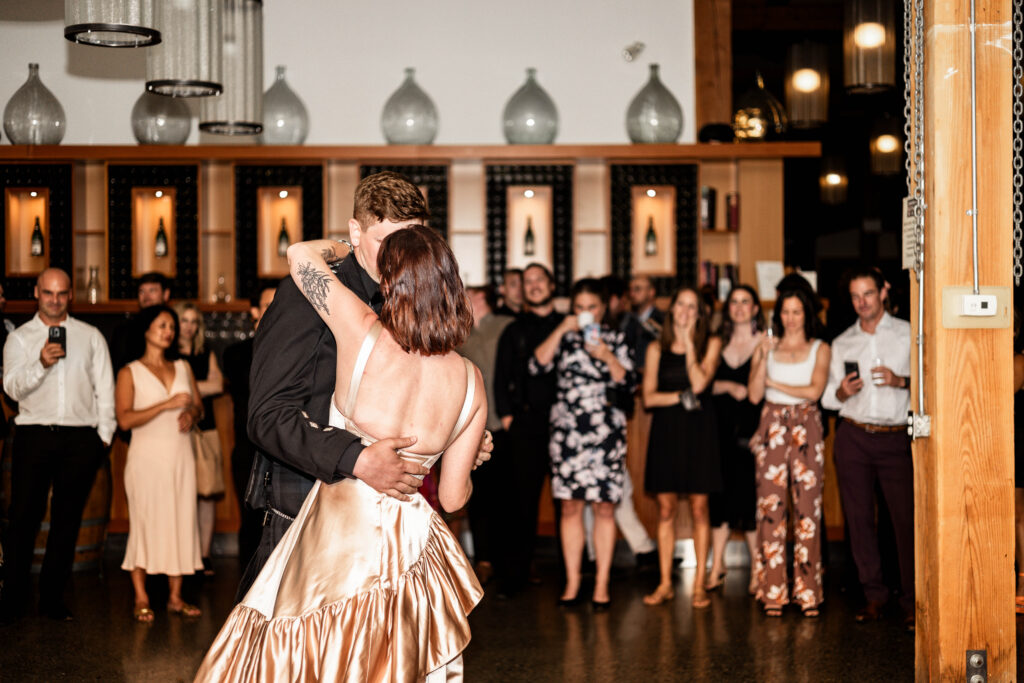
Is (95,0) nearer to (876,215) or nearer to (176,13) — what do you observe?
(176,13)

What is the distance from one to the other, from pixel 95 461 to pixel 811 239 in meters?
11.3

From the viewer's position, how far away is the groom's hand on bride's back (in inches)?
88.3

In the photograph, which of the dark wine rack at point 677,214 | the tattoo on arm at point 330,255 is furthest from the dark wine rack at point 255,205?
the tattoo on arm at point 330,255

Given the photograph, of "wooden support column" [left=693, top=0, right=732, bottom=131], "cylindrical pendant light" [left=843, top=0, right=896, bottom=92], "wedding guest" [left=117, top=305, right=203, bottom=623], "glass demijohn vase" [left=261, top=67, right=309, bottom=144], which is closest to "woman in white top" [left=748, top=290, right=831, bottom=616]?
"cylindrical pendant light" [left=843, top=0, right=896, bottom=92]

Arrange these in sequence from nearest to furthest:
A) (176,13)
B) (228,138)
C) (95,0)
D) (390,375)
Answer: (390,375) < (95,0) < (176,13) < (228,138)

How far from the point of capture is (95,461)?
5.45 meters

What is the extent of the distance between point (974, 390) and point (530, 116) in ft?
16.2

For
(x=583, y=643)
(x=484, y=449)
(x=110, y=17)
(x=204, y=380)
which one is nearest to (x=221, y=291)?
(x=204, y=380)

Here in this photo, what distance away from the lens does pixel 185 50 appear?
17.3 ft

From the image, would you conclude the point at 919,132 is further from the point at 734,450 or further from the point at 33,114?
the point at 33,114

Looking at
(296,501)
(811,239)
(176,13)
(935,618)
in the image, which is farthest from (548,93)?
(811,239)

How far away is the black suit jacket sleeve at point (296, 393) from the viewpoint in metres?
2.26

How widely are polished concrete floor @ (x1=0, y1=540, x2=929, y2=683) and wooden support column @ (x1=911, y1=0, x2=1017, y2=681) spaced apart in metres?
0.80

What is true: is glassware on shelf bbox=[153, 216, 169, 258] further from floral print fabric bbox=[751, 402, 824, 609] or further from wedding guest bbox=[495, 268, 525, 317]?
floral print fabric bbox=[751, 402, 824, 609]
